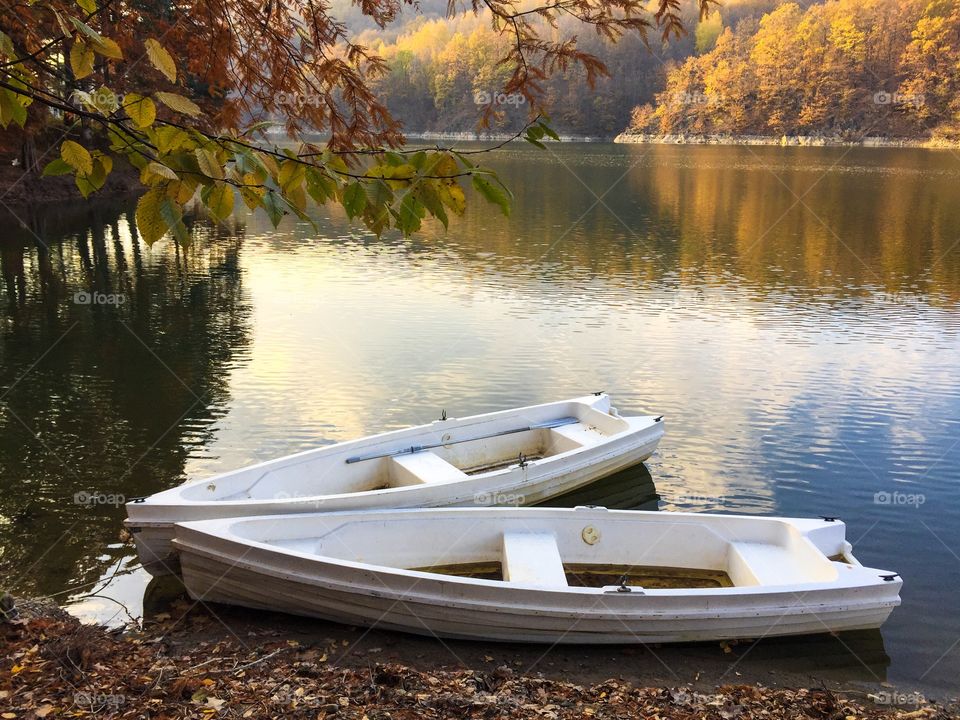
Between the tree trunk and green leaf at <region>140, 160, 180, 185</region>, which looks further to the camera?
the tree trunk

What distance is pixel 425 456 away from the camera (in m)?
10.8

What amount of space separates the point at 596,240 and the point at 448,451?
2322cm

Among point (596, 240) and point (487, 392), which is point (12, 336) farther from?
point (596, 240)

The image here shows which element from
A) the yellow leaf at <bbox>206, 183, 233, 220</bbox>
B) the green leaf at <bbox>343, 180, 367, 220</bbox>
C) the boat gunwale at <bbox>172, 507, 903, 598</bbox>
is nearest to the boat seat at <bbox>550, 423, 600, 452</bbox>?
the boat gunwale at <bbox>172, 507, 903, 598</bbox>

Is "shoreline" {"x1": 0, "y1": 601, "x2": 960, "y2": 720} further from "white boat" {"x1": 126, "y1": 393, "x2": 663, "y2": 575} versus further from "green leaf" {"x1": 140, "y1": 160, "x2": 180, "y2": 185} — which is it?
"green leaf" {"x1": 140, "y1": 160, "x2": 180, "y2": 185}

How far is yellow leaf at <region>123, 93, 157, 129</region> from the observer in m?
2.73

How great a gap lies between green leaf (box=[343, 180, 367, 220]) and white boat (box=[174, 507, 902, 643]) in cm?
492

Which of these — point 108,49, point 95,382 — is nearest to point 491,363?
point 95,382

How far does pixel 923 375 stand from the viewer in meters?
16.5

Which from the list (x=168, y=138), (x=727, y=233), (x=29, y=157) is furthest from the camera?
(x=29, y=157)

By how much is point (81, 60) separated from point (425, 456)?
27.5 feet

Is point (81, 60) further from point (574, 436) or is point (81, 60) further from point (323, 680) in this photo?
point (574, 436)

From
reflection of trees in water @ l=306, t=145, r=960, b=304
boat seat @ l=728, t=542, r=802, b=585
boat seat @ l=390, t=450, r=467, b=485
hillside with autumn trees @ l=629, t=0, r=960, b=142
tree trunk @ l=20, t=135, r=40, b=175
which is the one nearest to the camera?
boat seat @ l=728, t=542, r=802, b=585

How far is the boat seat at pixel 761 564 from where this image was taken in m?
8.22
